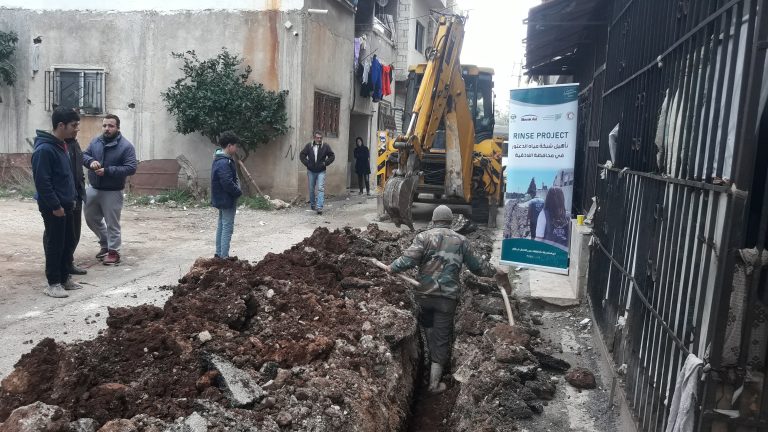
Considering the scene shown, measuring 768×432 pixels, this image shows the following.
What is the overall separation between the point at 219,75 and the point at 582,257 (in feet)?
34.6

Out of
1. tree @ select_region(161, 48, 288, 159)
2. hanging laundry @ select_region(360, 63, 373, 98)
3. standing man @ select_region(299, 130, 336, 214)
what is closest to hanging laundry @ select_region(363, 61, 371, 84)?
hanging laundry @ select_region(360, 63, 373, 98)

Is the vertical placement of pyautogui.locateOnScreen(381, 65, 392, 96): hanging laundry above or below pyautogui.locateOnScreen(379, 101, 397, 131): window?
above

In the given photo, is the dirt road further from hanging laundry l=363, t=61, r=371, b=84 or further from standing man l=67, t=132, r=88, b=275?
hanging laundry l=363, t=61, r=371, b=84

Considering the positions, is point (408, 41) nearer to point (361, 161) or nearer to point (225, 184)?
point (361, 161)

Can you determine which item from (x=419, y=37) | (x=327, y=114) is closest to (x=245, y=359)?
(x=327, y=114)

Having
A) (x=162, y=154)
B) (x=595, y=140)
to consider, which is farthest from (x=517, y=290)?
(x=162, y=154)

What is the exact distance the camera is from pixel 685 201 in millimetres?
3137

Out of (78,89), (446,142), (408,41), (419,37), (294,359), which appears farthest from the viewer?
(419,37)

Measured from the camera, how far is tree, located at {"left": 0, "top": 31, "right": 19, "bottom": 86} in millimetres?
15508

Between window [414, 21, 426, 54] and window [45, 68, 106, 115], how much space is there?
14.6 meters

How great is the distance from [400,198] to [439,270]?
9.54ft

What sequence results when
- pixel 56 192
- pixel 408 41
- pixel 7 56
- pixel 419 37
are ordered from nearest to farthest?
1. pixel 56 192
2. pixel 7 56
3. pixel 408 41
4. pixel 419 37

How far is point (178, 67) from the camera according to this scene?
50.3 ft

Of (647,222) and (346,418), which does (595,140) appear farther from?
(346,418)
